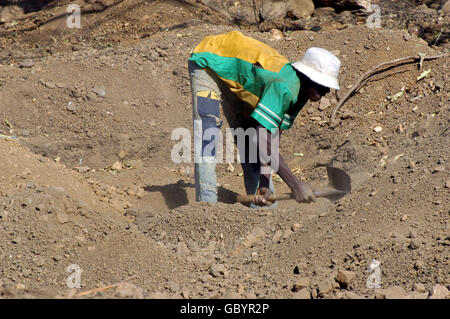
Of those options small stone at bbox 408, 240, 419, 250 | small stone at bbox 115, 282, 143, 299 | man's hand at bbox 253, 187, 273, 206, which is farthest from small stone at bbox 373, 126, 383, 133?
small stone at bbox 115, 282, 143, 299

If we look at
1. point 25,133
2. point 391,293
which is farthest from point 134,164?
point 391,293

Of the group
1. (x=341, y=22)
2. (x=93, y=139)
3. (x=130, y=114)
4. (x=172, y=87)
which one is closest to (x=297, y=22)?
(x=341, y=22)

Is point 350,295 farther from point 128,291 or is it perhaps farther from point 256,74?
point 256,74

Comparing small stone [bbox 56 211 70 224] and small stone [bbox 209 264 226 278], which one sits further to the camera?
small stone [bbox 56 211 70 224]

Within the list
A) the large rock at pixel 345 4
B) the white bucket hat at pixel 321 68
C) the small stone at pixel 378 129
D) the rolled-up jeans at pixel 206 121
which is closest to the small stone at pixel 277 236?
the rolled-up jeans at pixel 206 121

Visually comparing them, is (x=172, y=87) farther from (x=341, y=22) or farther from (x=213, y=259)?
(x=213, y=259)

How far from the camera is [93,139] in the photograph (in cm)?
625

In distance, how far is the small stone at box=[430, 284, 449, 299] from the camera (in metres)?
2.90

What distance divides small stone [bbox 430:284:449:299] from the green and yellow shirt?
136 cm

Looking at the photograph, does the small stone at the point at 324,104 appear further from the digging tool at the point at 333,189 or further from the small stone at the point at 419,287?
the small stone at the point at 419,287

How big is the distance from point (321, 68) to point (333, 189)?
0.89 m

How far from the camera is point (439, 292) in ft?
9.56

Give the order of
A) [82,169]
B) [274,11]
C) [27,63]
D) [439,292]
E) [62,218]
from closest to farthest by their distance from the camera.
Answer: [439,292]
[62,218]
[82,169]
[27,63]
[274,11]

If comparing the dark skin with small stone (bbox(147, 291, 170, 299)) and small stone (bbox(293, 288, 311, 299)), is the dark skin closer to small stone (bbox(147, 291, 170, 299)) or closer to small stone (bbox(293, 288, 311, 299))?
small stone (bbox(293, 288, 311, 299))
